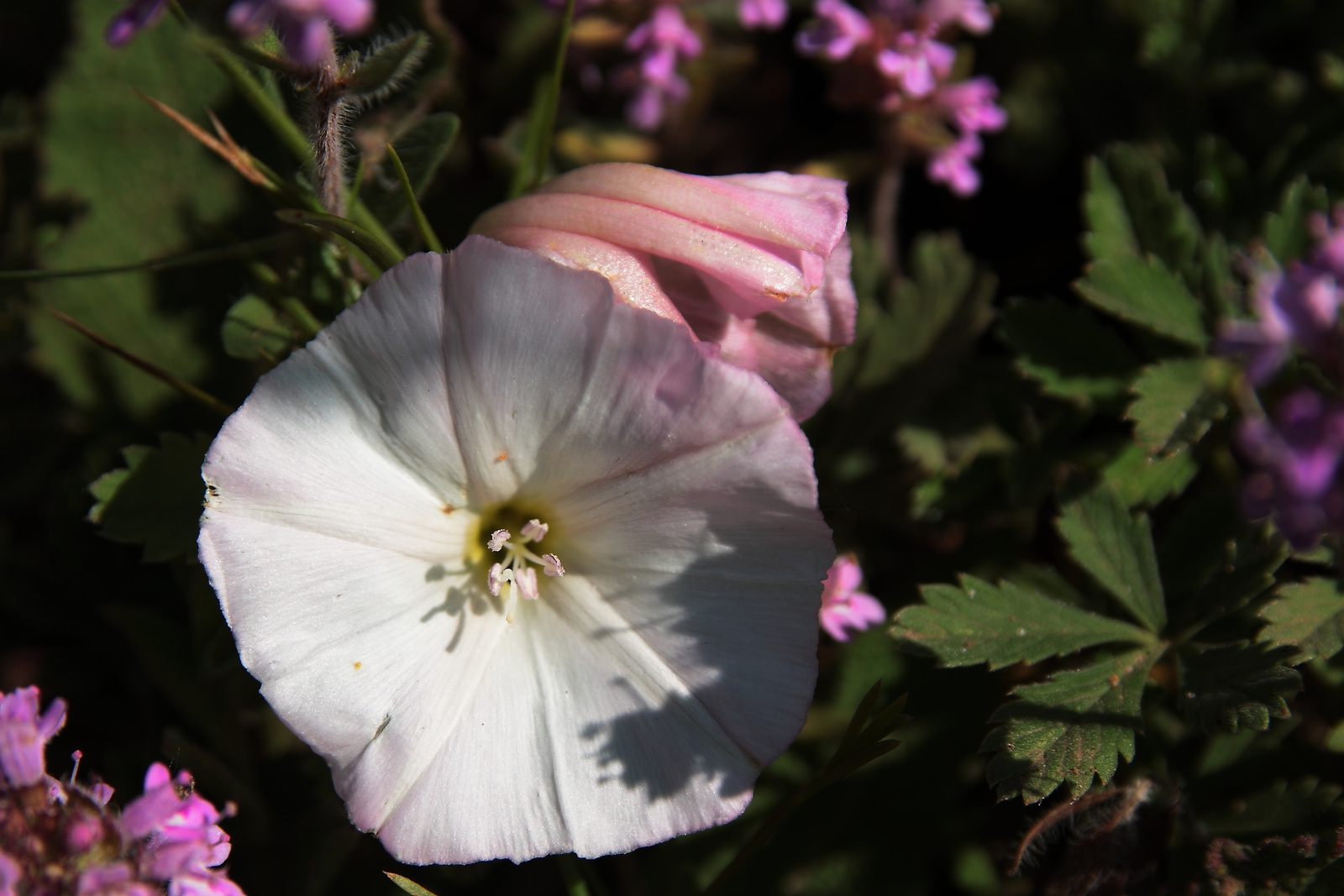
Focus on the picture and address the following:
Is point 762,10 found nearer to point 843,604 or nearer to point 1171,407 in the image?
point 1171,407

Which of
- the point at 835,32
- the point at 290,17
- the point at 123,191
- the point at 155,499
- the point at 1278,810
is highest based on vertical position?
the point at 290,17

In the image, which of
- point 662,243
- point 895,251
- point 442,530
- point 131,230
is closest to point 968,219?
point 895,251

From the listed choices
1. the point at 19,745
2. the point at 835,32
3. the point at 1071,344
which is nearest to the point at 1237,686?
the point at 1071,344

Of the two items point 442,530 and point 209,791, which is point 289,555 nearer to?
point 442,530

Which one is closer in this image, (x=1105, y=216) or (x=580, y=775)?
(x=580, y=775)

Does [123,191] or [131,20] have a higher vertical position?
[131,20]

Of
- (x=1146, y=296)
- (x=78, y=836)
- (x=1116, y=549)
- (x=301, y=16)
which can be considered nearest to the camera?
(x=301, y=16)

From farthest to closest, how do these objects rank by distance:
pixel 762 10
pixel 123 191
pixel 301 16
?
pixel 123 191
pixel 762 10
pixel 301 16
